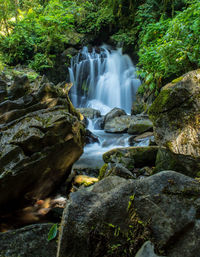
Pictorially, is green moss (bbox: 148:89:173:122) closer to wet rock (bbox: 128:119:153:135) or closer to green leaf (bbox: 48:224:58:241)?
green leaf (bbox: 48:224:58:241)

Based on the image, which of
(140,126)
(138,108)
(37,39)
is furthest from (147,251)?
(37,39)

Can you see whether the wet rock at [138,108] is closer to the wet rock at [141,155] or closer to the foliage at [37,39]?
the wet rock at [141,155]

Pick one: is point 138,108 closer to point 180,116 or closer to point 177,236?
point 180,116

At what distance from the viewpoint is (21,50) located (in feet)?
47.3

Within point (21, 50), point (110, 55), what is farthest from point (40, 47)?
point (110, 55)

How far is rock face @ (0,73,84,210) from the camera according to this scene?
11.7 ft

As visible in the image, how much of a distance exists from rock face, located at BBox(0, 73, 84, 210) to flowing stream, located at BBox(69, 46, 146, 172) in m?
9.71

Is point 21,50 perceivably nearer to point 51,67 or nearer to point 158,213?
point 51,67

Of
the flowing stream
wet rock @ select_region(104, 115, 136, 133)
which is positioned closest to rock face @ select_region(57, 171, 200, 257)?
wet rock @ select_region(104, 115, 136, 133)

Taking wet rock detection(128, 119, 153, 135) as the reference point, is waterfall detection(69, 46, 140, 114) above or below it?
above

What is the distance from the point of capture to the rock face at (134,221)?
1.28 metres

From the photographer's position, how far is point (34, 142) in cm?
375

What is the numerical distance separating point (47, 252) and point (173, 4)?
1348 centimetres

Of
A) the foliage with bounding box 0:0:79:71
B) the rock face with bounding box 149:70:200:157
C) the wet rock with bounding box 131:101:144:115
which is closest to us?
the rock face with bounding box 149:70:200:157
